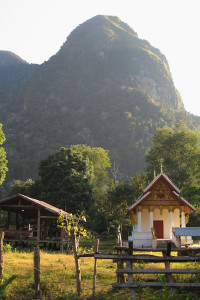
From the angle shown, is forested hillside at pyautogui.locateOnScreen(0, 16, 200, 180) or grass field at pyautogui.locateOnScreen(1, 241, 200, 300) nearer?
grass field at pyautogui.locateOnScreen(1, 241, 200, 300)


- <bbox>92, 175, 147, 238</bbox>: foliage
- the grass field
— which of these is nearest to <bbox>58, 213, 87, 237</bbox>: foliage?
the grass field

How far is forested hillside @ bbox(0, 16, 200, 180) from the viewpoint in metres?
114

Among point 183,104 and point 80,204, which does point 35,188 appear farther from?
point 183,104

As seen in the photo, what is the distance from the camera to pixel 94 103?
144 metres

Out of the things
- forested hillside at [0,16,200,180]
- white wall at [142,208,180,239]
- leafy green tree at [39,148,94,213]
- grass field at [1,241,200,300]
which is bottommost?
grass field at [1,241,200,300]

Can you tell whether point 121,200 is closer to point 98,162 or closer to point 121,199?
point 121,199

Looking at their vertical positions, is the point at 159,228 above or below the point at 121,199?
below

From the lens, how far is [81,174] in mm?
42312

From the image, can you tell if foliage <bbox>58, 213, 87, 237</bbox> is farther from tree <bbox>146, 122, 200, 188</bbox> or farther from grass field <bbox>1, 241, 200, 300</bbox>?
tree <bbox>146, 122, 200, 188</bbox>

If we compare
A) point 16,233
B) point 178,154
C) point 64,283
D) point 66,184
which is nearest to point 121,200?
point 66,184

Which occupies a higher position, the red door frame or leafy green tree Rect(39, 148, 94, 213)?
leafy green tree Rect(39, 148, 94, 213)

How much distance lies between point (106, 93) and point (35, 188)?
108 m

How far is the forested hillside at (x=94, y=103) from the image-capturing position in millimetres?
114500

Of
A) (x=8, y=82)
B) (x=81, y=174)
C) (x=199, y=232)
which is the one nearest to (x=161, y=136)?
(x=81, y=174)
